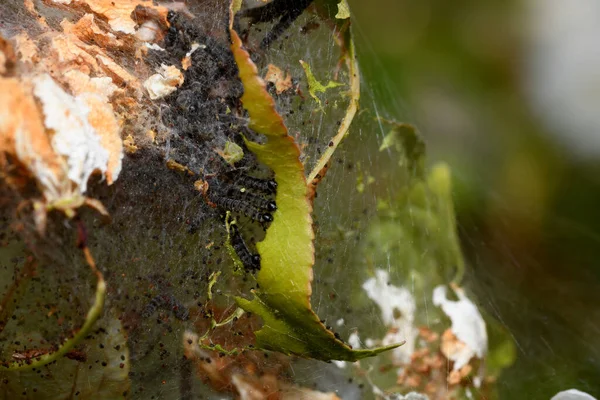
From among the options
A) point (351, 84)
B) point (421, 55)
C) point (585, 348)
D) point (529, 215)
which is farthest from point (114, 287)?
point (421, 55)

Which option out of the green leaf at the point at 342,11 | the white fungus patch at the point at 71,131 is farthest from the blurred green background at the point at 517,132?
the white fungus patch at the point at 71,131

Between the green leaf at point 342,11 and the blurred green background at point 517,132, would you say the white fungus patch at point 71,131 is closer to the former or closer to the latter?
the green leaf at point 342,11

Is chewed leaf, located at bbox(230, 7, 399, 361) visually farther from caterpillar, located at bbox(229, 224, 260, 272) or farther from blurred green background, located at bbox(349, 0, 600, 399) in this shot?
blurred green background, located at bbox(349, 0, 600, 399)

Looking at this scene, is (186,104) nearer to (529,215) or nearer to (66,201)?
(66,201)

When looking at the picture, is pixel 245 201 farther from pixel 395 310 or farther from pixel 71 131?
pixel 395 310

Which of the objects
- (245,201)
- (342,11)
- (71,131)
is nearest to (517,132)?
(342,11)
